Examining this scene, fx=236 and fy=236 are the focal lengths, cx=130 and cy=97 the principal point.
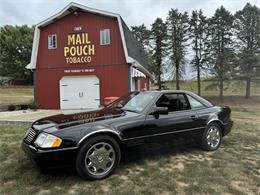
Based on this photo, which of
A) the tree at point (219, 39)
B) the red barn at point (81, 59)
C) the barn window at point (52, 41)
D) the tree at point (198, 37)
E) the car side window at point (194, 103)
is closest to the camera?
the car side window at point (194, 103)

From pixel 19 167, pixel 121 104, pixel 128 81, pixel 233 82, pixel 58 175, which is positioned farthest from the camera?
pixel 233 82

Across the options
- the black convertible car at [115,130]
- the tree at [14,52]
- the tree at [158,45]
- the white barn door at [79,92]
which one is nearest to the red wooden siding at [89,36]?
the white barn door at [79,92]

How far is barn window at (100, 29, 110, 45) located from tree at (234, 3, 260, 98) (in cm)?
1899

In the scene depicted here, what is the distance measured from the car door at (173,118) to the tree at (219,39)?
24.7 metres

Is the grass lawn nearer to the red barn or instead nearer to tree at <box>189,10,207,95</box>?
the red barn

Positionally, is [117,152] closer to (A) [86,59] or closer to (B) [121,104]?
(B) [121,104]

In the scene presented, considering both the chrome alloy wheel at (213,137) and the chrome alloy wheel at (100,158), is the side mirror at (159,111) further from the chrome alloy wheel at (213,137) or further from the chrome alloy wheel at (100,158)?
the chrome alloy wheel at (213,137)

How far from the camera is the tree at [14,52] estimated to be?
→ 4397 cm

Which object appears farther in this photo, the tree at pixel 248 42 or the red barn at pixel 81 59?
the tree at pixel 248 42

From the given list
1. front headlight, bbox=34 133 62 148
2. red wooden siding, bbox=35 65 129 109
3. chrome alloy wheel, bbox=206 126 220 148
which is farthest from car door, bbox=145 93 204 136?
red wooden siding, bbox=35 65 129 109

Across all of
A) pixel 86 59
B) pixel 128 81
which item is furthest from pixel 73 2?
pixel 128 81

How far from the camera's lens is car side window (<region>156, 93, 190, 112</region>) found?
15.0 ft

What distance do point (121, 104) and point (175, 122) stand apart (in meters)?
1.14

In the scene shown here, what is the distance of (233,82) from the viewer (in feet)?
94.1
